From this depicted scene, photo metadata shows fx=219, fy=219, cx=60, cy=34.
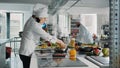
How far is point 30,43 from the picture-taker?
2986 millimetres

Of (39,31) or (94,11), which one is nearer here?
(39,31)

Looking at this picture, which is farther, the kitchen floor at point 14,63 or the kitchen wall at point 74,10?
the kitchen wall at point 74,10

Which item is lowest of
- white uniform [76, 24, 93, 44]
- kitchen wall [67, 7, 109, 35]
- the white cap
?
white uniform [76, 24, 93, 44]

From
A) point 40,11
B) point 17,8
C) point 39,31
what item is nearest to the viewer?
point 39,31

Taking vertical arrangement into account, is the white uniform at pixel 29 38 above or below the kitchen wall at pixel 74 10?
below

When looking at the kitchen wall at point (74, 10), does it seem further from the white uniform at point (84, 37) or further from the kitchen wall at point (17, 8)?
the white uniform at point (84, 37)

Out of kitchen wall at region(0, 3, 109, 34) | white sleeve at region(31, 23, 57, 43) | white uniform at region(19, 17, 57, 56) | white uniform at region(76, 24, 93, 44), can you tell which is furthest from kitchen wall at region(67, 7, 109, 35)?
white sleeve at region(31, 23, 57, 43)

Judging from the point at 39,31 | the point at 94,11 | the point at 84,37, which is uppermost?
the point at 94,11

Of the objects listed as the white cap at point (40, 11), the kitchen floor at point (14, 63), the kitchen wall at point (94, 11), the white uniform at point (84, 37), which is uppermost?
the kitchen wall at point (94, 11)

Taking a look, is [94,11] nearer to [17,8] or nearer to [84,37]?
[17,8]

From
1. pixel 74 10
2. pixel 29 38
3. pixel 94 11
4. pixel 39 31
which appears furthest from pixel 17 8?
pixel 39 31

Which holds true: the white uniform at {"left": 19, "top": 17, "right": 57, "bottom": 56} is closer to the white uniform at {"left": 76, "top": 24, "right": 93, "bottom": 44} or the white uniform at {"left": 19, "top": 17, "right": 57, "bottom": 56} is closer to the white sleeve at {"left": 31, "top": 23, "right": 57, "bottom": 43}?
the white sleeve at {"left": 31, "top": 23, "right": 57, "bottom": 43}

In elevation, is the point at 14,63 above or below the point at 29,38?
below

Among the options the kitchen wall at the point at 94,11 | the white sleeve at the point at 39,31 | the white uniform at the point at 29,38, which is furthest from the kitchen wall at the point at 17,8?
the white sleeve at the point at 39,31
